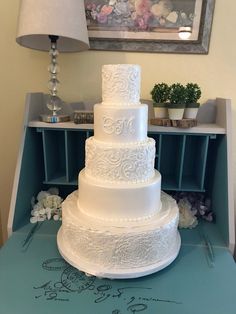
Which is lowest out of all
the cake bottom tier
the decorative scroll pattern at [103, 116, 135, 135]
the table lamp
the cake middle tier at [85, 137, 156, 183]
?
the cake bottom tier

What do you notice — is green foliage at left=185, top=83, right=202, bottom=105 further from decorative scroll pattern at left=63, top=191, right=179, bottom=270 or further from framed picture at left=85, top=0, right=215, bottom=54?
decorative scroll pattern at left=63, top=191, right=179, bottom=270

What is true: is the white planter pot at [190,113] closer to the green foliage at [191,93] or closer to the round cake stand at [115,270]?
the green foliage at [191,93]

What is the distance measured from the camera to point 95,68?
115cm

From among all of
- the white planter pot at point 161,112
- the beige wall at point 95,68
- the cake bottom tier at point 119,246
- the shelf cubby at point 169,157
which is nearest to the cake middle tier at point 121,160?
the cake bottom tier at point 119,246

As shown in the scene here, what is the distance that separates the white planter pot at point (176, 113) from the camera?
3.13ft

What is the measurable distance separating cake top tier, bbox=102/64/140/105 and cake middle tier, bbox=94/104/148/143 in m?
0.03

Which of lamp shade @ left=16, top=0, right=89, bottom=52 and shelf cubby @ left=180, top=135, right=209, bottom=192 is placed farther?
shelf cubby @ left=180, top=135, right=209, bottom=192

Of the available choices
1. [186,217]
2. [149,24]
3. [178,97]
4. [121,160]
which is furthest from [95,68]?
[186,217]

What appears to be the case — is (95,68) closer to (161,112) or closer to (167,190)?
(161,112)

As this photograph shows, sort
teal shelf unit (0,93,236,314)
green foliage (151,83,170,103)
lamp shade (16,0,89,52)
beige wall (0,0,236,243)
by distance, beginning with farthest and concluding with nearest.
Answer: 1. beige wall (0,0,236,243)
2. green foliage (151,83,170,103)
3. lamp shade (16,0,89,52)
4. teal shelf unit (0,93,236,314)

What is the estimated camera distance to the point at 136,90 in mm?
795

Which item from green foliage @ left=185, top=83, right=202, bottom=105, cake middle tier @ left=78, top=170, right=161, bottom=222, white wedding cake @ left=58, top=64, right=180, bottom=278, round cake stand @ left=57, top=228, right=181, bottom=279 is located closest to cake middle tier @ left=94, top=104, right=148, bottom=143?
white wedding cake @ left=58, top=64, right=180, bottom=278

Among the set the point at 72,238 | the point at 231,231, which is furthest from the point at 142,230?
the point at 231,231

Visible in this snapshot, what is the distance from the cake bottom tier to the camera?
0.73m
